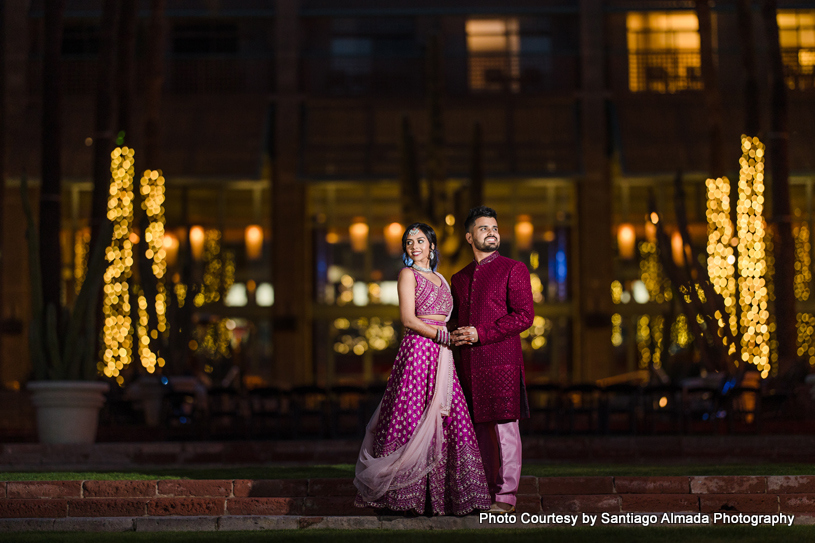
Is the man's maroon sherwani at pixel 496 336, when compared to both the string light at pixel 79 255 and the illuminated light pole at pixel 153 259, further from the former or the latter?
the string light at pixel 79 255

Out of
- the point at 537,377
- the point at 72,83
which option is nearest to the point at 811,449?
the point at 537,377

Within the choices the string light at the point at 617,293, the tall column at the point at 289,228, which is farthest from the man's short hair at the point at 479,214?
the string light at the point at 617,293

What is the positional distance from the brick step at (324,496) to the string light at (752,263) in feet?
30.7

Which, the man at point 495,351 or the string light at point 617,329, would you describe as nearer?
the man at point 495,351

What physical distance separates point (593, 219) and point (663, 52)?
4274 millimetres

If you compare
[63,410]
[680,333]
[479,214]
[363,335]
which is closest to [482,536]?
[479,214]

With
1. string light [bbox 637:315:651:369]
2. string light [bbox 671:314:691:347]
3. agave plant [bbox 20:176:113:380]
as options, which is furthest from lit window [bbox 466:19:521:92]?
agave plant [bbox 20:176:113:380]

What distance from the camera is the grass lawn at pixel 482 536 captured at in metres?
5.76

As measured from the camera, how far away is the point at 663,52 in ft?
83.7

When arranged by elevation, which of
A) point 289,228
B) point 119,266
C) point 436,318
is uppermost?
point 289,228

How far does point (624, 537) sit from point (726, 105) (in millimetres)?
20257

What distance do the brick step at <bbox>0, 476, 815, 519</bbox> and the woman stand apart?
0.47 meters

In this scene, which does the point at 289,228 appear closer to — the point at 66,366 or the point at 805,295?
the point at 805,295

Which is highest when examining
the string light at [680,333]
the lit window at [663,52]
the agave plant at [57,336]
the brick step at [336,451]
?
the lit window at [663,52]
